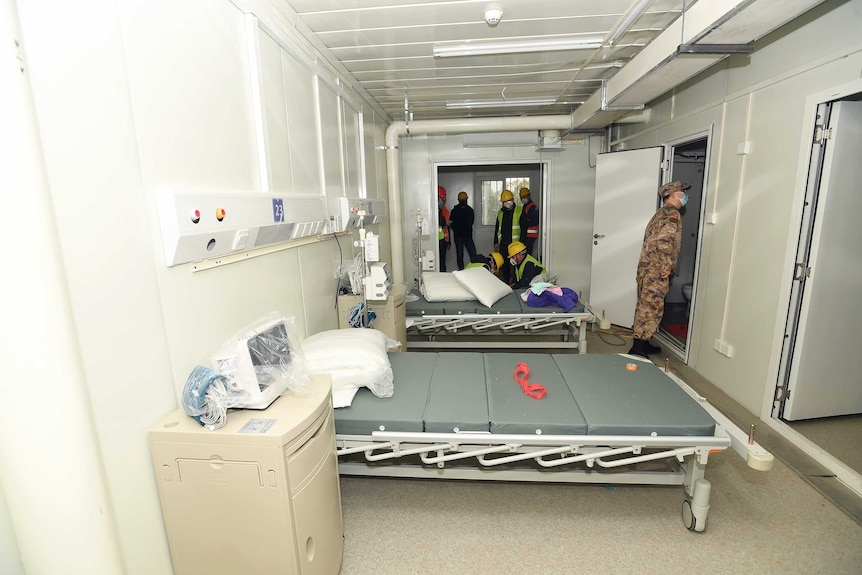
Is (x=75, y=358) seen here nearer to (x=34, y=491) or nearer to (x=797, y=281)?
(x=34, y=491)

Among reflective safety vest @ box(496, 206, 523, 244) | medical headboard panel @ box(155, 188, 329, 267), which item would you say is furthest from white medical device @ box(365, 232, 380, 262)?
reflective safety vest @ box(496, 206, 523, 244)

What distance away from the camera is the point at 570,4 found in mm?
2414

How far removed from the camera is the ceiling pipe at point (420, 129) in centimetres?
492

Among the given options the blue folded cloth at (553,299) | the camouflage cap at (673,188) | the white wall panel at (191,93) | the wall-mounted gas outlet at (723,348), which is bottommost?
the wall-mounted gas outlet at (723,348)

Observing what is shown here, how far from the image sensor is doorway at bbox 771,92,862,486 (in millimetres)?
2500

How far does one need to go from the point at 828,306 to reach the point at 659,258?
1.20 m

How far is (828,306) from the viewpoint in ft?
8.79

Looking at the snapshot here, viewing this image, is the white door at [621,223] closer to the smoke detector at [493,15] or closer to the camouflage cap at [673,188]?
the camouflage cap at [673,188]

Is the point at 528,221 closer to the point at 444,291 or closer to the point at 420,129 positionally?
the point at 420,129

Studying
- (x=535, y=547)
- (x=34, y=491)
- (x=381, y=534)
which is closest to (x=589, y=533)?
(x=535, y=547)

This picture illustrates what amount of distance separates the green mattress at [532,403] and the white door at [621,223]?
2527mm

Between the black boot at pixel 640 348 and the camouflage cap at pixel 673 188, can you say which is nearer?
the camouflage cap at pixel 673 188

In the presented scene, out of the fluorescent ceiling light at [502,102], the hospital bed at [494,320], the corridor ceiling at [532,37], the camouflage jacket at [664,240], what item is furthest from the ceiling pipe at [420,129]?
the camouflage jacket at [664,240]

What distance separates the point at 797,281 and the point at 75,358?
3.70m
